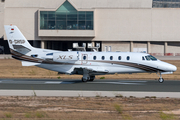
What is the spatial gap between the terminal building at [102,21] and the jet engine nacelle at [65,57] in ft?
143

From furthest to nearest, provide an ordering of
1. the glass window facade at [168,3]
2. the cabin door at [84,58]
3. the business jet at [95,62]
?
the glass window facade at [168,3] < the cabin door at [84,58] < the business jet at [95,62]

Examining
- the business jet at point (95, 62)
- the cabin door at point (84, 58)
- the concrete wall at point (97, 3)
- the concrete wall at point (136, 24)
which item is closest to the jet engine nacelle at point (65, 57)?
the business jet at point (95, 62)

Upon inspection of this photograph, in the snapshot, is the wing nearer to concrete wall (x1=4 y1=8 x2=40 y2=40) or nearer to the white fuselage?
the white fuselage

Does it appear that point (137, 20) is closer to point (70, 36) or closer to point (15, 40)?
point (70, 36)

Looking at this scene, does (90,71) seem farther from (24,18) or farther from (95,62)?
(24,18)

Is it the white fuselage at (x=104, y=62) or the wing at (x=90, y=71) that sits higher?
the white fuselage at (x=104, y=62)

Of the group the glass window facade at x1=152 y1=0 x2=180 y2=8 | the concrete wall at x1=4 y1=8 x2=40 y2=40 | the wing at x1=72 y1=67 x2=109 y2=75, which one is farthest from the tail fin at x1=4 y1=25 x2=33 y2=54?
the glass window facade at x1=152 y1=0 x2=180 y2=8

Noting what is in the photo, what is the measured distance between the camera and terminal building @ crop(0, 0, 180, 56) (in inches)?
2645

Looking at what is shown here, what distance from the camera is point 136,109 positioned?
480 inches

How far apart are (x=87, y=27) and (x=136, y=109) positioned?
186 ft

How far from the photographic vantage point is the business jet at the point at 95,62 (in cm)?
2350

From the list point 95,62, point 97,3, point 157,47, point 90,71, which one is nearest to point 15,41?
point 90,71

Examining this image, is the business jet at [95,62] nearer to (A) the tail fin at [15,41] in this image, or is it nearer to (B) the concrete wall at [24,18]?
(A) the tail fin at [15,41]

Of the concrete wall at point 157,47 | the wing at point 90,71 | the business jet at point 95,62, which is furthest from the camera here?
the concrete wall at point 157,47
